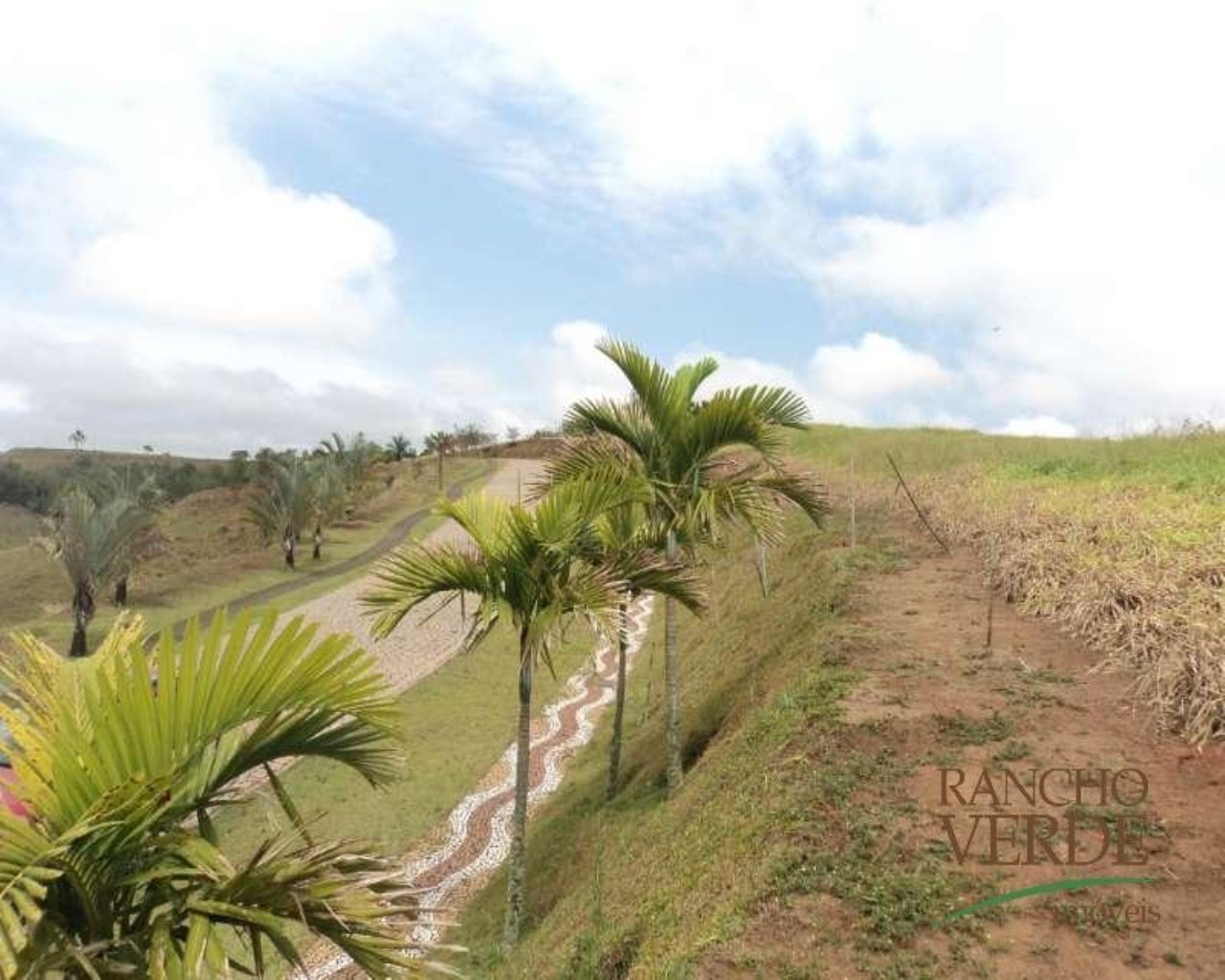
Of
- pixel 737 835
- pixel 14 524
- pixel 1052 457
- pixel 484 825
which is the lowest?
pixel 14 524

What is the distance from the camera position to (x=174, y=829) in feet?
9.31

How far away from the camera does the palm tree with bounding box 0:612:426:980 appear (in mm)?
2508

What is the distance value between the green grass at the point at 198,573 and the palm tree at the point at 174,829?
63.9 ft

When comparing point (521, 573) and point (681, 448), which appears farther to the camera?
point (681, 448)

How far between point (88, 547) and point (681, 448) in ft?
58.2

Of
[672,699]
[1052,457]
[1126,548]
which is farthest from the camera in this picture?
[1052,457]

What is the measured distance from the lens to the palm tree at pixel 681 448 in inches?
336

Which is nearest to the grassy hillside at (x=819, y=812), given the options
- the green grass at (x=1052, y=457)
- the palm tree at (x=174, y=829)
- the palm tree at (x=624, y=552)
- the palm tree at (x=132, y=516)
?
the green grass at (x=1052, y=457)

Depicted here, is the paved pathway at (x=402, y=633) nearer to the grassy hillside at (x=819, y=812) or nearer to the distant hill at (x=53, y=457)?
the grassy hillside at (x=819, y=812)

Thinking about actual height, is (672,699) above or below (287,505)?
below

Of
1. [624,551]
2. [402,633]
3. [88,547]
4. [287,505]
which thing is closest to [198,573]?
[287,505]

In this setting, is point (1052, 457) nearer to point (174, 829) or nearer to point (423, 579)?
point (423, 579)

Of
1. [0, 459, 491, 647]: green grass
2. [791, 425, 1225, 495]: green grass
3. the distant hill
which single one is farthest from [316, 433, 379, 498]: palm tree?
the distant hill

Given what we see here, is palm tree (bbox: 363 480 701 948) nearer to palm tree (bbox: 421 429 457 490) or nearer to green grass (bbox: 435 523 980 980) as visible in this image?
green grass (bbox: 435 523 980 980)
